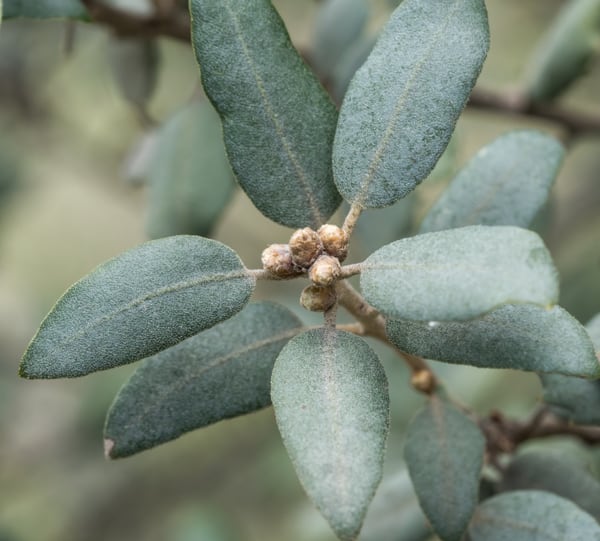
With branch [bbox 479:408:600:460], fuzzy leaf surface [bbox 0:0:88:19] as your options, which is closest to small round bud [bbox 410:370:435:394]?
branch [bbox 479:408:600:460]

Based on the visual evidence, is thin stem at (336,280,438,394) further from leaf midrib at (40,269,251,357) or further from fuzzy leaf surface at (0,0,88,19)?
fuzzy leaf surface at (0,0,88,19)

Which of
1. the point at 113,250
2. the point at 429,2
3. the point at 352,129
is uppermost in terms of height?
the point at 429,2

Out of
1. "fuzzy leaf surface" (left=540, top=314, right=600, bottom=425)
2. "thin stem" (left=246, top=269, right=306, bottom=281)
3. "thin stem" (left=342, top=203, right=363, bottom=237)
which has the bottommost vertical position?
"fuzzy leaf surface" (left=540, top=314, right=600, bottom=425)

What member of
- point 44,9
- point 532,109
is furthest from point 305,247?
point 532,109

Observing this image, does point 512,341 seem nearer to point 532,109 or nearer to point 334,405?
point 334,405

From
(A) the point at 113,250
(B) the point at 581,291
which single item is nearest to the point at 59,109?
(A) the point at 113,250

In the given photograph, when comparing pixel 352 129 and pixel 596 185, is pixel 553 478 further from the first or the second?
pixel 596 185

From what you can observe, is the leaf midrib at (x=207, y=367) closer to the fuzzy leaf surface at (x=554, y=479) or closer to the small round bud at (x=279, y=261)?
the small round bud at (x=279, y=261)

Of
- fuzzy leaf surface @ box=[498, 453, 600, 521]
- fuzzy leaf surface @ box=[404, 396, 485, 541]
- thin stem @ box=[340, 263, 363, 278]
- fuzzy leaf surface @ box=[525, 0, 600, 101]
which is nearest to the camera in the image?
thin stem @ box=[340, 263, 363, 278]
